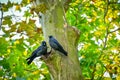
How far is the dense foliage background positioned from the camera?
2945mm

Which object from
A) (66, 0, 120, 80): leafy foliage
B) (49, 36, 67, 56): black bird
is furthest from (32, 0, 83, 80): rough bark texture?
(66, 0, 120, 80): leafy foliage

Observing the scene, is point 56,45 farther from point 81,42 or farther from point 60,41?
point 81,42

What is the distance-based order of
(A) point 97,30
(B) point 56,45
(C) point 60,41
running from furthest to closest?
(A) point 97,30 → (C) point 60,41 → (B) point 56,45

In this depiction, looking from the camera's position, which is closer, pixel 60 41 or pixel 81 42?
pixel 60 41

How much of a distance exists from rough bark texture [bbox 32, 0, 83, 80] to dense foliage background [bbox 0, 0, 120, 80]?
19 cm

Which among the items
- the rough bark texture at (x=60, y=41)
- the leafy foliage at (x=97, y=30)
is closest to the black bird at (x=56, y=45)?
the rough bark texture at (x=60, y=41)

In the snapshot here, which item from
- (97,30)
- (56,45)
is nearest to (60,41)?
(56,45)

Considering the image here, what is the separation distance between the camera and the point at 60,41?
4195mm

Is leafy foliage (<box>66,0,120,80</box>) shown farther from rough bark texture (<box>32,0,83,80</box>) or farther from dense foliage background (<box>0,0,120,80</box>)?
rough bark texture (<box>32,0,83,80</box>)

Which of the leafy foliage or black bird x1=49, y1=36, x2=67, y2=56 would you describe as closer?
black bird x1=49, y1=36, x2=67, y2=56

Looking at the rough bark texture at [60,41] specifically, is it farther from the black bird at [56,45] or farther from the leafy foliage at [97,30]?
the leafy foliage at [97,30]

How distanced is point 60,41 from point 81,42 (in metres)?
3.76

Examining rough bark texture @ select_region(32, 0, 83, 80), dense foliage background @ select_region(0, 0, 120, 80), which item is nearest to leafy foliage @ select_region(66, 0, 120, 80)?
dense foliage background @ select_region(0, 0, 120, 80)

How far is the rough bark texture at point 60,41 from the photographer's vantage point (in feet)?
12.9
